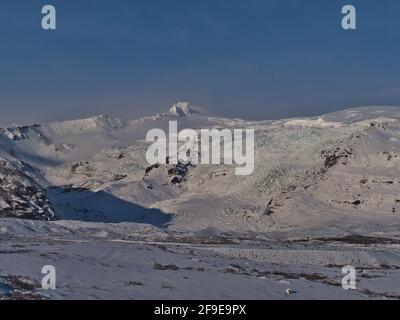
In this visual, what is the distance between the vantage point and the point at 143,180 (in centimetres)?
17838

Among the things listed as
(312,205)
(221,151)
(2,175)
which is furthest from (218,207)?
(221,151)

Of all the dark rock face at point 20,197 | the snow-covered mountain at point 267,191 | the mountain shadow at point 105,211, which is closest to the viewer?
the dark rock face at point 20,197

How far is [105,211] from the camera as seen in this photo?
151375 millimetres

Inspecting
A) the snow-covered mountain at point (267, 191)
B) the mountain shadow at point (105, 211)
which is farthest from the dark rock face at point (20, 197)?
the mountain shadow at point (105, 211)

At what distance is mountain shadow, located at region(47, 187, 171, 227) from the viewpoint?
139 metres

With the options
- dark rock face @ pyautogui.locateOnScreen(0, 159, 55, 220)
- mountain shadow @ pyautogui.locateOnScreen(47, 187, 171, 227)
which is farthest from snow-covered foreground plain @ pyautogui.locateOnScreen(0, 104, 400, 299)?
mountain shadow @ pyautogui.locateOnScreen(47, 187, 171, 227)

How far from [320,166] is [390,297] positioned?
117 meters

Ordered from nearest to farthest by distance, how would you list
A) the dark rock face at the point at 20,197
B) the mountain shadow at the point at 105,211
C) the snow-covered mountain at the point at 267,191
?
the dark rock face at the point at 20,197
the snow-covered mountain at the point at 267,191
the mountain shadow at the point at 105,211

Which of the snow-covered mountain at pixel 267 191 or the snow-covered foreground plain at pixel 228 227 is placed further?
the snow-covered mountain at pixel 267 191

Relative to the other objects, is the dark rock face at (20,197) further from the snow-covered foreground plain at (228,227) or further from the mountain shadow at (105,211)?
the mountain shadow at (105,211)

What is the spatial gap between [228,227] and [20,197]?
37.2 meters

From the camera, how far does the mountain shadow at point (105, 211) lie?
138875 mm

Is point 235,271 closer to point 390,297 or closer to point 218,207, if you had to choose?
point 390,297

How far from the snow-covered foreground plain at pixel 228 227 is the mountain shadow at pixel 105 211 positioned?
461 millimetres
